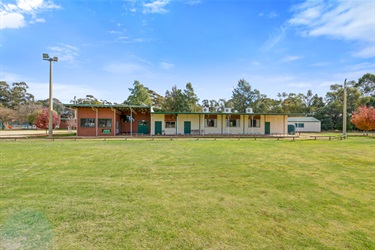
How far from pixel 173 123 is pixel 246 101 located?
116 ft

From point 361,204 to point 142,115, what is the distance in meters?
25.1

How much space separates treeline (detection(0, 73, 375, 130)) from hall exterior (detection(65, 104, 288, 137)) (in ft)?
45.9

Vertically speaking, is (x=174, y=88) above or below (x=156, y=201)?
above

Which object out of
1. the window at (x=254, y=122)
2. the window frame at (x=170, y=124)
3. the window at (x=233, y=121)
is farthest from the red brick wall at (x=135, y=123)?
the window at (x=254, y=122)

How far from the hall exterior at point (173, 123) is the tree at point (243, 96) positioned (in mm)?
28099

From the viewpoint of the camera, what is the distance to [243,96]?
183ft

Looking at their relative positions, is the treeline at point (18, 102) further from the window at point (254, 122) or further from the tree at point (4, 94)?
the window at point (254, 122)

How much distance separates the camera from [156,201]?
4.23 metres

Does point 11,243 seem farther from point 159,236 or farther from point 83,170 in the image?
point 83,170

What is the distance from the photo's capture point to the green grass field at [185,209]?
286cm

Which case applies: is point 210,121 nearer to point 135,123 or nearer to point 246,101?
point 135,123

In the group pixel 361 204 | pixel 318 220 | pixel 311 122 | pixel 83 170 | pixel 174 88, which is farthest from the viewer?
pixel 174 88

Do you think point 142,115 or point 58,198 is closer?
point 58,198

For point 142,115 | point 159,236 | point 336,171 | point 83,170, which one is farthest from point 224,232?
point 142,115
